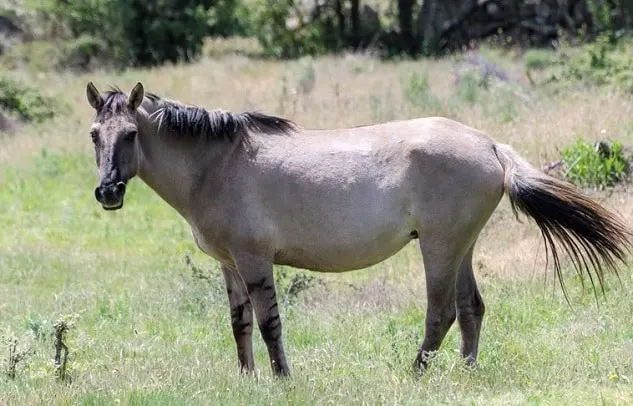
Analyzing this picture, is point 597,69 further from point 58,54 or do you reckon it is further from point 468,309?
point 58,54

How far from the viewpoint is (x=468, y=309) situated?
757 cm

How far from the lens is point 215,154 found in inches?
295

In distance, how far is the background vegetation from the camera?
6.73 m

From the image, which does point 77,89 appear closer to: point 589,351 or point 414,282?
point 414,282

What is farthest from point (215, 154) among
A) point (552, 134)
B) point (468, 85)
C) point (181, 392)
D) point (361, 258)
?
point (468, 85)

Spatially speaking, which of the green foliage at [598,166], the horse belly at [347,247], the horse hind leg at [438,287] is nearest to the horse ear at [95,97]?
the horse belly at [347,247]

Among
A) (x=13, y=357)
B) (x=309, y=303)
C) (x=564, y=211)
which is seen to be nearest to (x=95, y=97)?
(x=13, y=357)

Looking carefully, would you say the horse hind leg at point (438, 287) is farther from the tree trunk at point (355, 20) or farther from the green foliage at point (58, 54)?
the tree trunk at point (355, 20)

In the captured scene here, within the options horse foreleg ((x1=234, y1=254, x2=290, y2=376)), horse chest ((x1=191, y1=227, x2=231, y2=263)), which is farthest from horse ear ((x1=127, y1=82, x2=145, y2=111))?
horse foreleg ((x1=234, y1=254, x2=290, y2=376))

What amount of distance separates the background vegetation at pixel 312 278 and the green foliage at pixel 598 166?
2cm

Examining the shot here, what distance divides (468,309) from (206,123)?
7.88 feet

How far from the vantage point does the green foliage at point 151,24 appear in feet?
103

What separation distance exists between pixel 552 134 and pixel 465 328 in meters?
6.37

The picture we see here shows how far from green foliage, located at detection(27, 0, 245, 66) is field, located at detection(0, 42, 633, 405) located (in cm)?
1270
